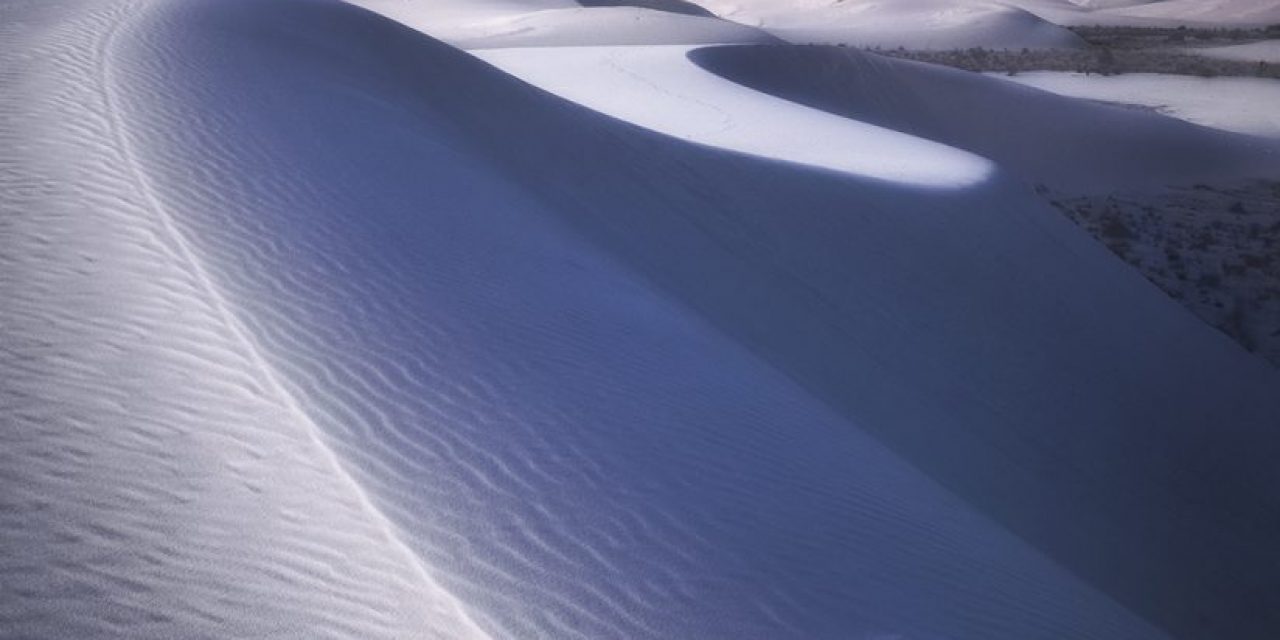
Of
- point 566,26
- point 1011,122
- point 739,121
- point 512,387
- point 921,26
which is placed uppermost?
point 566,26

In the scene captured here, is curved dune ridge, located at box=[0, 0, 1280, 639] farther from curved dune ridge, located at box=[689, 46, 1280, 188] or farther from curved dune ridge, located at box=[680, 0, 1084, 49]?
curved dune ridge, located at box=[680, 0, 1084, 49]

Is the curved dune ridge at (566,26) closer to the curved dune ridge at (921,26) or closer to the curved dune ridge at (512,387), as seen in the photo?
the curved dune ridge at (921,26)

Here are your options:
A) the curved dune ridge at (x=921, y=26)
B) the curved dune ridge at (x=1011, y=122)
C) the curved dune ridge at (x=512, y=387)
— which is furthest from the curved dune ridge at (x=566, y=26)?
the curved dune ridge at (x=512, y=387)

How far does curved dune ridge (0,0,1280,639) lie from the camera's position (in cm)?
291

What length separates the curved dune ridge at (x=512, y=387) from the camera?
2.91 metres

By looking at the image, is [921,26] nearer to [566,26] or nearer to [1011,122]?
[566,26]

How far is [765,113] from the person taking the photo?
13.7 metres

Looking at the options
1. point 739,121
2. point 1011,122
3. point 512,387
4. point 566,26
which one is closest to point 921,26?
point 566,26

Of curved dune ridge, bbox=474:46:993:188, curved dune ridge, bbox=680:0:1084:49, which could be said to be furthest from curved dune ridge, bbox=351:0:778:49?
curved dune ridge, bbox=680:0:1084:49

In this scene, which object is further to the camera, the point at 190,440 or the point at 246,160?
the point at 246,160

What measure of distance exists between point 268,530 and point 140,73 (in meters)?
4.91

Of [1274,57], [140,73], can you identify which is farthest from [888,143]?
[1274,57]

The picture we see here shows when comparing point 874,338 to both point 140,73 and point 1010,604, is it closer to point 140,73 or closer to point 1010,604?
point 1010,604

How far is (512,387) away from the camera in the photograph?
420 cm
